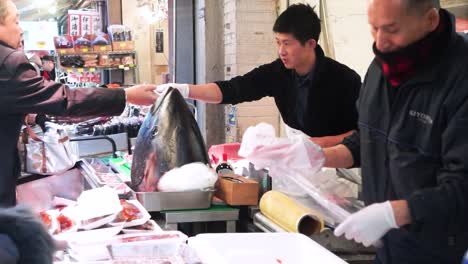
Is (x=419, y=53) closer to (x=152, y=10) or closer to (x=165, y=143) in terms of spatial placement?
(x=165, y=143)

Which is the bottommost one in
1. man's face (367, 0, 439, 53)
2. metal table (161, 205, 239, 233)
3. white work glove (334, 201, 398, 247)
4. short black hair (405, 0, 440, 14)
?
metal table (161, 205, 239, 233)

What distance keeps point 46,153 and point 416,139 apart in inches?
86.3

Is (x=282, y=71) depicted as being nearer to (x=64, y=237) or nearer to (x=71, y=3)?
(x=64, y=237)

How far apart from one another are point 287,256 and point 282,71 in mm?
1860

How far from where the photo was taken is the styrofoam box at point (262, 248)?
5.52 ft

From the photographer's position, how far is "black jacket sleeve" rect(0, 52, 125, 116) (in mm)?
2545

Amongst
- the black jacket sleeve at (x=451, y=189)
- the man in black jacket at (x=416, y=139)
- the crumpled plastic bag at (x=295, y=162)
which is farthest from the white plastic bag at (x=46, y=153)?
the black jacket sleeve at (x=451, y=189)

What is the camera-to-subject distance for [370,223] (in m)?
1.67

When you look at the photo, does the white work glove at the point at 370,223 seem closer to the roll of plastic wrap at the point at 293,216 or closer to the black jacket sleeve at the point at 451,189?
the black jacket sleeve at the point at 451,189

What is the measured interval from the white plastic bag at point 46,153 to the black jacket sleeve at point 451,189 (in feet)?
7.24

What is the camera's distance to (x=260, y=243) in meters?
1.79

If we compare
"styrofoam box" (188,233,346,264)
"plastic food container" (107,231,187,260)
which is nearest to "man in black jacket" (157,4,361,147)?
"styrofoam box" (188,233,346,264)

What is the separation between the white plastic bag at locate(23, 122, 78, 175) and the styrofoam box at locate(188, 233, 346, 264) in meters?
1.62

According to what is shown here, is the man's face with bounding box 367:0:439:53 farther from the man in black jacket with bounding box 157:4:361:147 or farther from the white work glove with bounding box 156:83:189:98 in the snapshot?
the white work glove with bounding box 156:83:189:98
